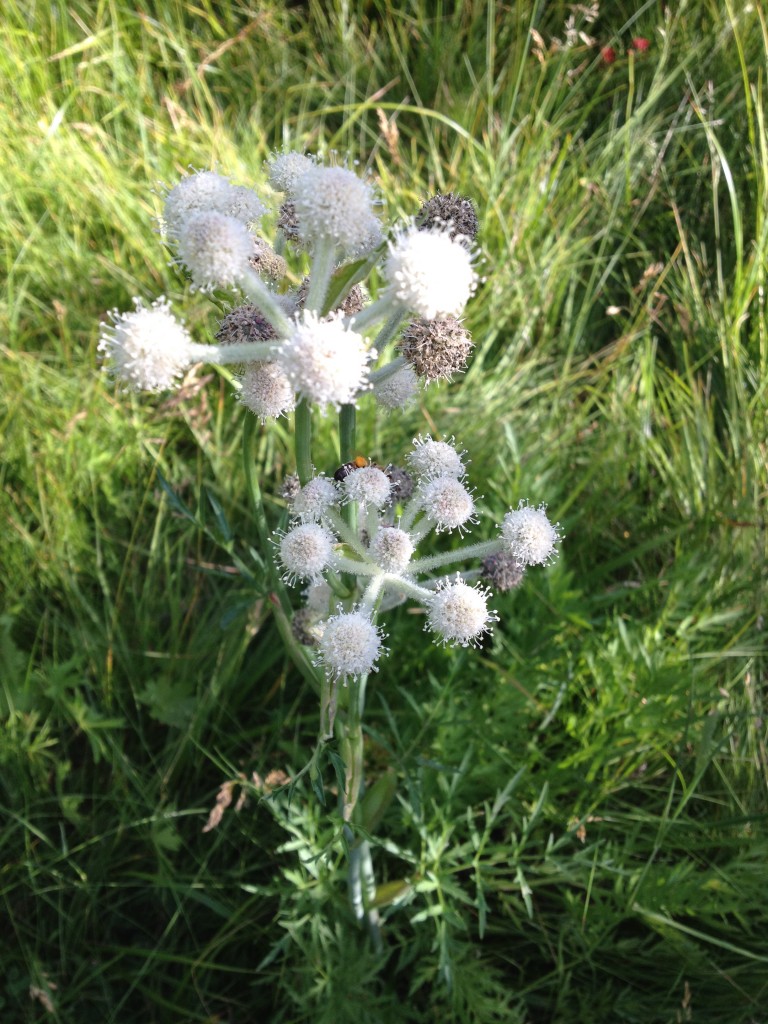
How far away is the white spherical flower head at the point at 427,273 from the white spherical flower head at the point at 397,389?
10.1 inches

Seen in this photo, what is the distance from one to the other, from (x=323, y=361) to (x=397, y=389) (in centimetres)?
34

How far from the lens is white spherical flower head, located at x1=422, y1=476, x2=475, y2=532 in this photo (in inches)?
57.2

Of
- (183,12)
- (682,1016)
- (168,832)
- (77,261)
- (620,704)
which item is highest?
(183,12)

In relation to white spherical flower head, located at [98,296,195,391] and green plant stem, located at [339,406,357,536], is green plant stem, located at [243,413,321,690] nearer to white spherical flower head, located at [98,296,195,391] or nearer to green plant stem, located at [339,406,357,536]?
green plant stem, located at [339,406,357,536]

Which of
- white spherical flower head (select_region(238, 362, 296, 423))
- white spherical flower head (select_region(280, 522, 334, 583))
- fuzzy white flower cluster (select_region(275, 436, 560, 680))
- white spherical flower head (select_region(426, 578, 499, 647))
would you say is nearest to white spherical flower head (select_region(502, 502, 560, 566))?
fuzzy white flower cluster (select_region(275, 436, 560, 680))

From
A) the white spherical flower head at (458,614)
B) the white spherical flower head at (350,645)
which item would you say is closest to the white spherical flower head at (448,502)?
the white spherical flower head at (458,614)

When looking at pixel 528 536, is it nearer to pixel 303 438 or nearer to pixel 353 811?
pixel 303 438

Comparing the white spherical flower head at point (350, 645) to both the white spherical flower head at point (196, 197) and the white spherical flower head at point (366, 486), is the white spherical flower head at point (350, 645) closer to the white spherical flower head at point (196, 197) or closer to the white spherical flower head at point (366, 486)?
the white spherical flower head at point (366, 486)

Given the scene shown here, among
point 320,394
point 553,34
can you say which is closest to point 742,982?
point 320,394

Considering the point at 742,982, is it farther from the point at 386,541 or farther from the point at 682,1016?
the point at 386,541

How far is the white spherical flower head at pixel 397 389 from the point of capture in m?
1.44

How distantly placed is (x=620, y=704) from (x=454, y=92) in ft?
9.47

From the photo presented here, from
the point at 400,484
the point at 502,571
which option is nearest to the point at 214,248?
the point at 400,484

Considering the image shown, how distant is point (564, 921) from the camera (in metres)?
2.10
